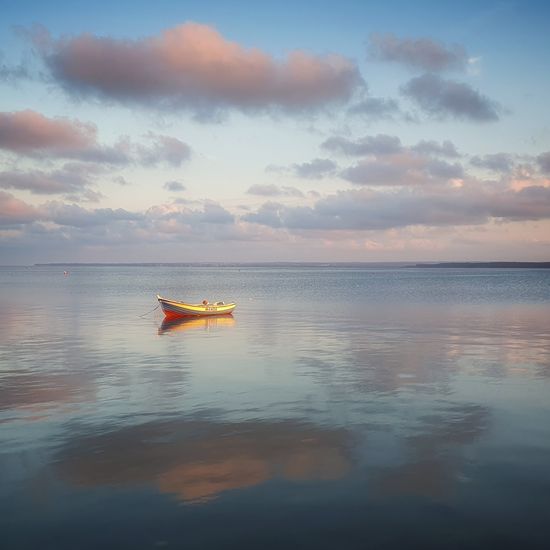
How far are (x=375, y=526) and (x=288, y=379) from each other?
12.4 m

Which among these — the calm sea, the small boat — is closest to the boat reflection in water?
the small boat

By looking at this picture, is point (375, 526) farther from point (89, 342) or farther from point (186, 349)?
point (89, 342)

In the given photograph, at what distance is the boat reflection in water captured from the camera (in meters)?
42.1

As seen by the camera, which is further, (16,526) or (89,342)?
(89,342)

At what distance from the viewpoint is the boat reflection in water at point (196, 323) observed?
138 feet

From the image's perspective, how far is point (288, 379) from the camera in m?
22.7

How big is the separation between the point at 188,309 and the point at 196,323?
4.04 m

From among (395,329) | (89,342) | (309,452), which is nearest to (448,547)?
(309,452)

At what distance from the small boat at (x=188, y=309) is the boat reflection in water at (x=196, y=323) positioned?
0.48 metres

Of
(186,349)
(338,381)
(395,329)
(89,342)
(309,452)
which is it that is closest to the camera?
(309,452)

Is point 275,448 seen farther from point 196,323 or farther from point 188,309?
point 188,309

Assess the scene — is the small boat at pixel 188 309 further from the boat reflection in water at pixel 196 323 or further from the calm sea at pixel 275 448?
the calm sea at pixel 275 448

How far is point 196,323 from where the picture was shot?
46.2 m

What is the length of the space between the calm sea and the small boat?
18286 mm
